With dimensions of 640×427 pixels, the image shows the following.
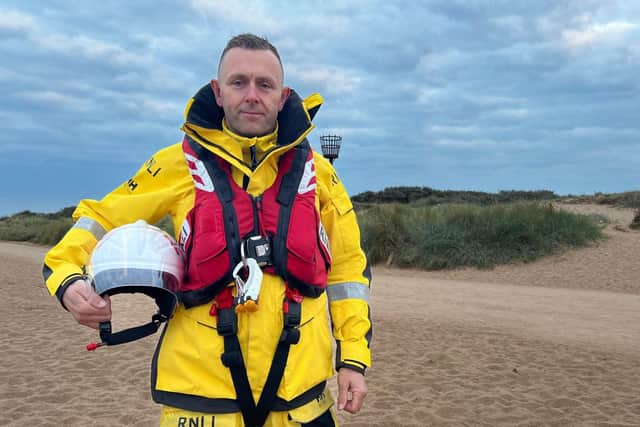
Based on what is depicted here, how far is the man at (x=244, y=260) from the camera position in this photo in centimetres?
215

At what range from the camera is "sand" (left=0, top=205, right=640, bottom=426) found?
18.5 feet

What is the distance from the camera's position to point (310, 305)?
2312mm

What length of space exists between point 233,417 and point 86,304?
661mm

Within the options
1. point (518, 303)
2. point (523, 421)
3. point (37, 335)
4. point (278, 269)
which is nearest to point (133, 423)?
point (523, 421)

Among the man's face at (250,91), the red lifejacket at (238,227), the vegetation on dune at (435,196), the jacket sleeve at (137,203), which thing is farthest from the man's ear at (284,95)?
the vegetation on dune at (435,196)

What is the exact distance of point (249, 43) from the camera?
8.01 ft

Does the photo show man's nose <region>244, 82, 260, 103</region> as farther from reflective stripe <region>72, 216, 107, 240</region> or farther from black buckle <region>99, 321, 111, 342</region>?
black buckle <region>99, 321, 111, 342</region>

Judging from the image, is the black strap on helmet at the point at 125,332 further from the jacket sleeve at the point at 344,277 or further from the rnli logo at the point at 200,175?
the jacket sleeve at the point at 344,277

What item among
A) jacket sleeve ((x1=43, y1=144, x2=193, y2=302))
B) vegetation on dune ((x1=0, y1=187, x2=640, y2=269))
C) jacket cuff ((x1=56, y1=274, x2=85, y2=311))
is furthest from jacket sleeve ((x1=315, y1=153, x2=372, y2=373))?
vegetation on dune ((x1=0, y1=187, x2=640, y2=269))

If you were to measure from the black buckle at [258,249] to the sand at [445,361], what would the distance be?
3.70 meters

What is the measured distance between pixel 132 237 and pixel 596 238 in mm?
17834

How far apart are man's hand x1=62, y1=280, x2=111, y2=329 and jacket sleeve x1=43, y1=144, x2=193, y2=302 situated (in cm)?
19

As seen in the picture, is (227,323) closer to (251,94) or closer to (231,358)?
(231,358)

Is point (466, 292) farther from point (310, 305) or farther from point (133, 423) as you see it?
point (310, 305)
